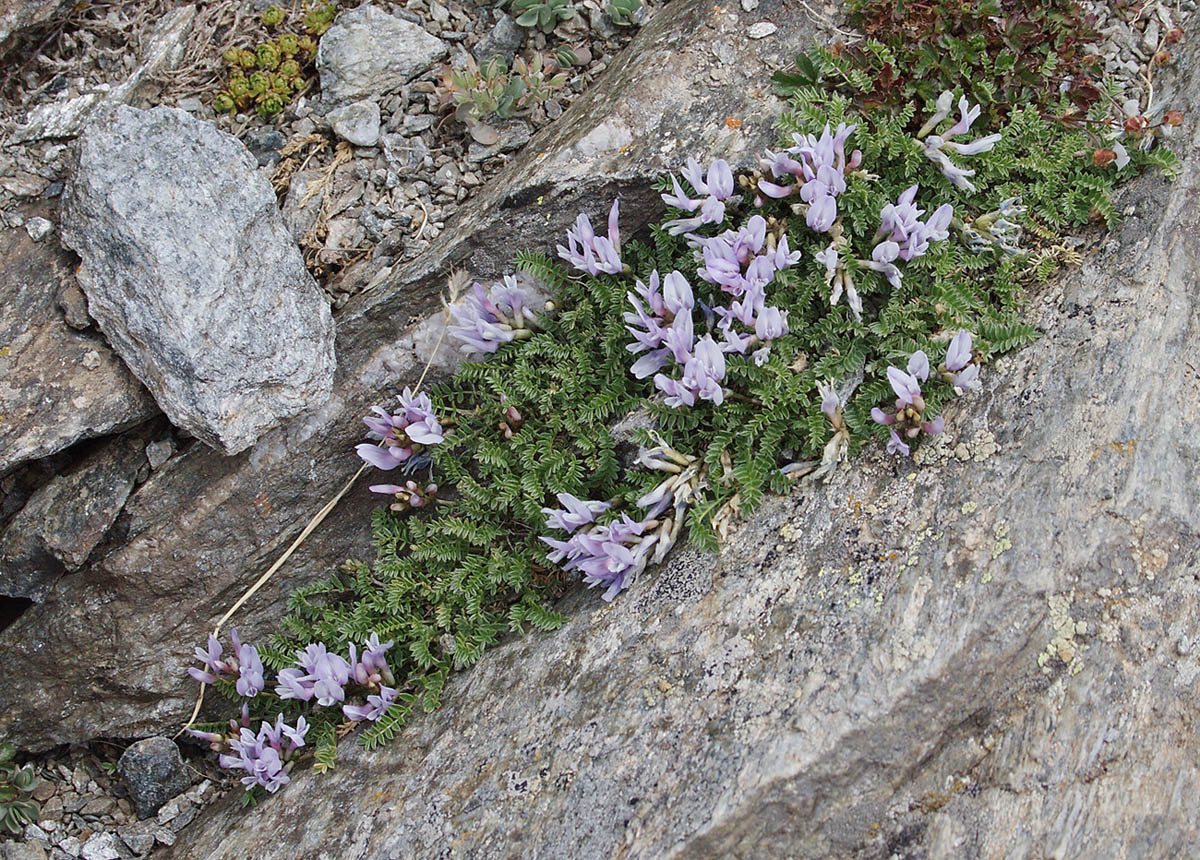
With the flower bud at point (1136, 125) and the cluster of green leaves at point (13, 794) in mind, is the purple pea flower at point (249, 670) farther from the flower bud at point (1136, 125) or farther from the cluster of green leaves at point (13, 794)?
the flower bud at point (1136, 125)

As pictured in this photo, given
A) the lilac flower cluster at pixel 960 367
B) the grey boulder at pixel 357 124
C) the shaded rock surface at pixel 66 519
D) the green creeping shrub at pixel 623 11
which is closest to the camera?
the lilac flower cluster at pixel 960 367

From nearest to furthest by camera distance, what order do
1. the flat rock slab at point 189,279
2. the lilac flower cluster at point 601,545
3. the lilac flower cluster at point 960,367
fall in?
the lilac flower cluster at point 960,367 < the lilac flower cluster at point 601,545 < the flat rock slab at point 189,279

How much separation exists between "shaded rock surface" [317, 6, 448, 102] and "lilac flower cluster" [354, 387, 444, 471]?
6.61ft

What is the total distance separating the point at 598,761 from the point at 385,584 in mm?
1593

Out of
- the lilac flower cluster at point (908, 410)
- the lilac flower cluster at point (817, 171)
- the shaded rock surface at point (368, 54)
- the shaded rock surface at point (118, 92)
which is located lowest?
the lilac flower cluster at point (908, 410)

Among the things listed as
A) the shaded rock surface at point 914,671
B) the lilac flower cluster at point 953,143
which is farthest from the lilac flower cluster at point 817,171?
the shaded rock surface at point 914,671

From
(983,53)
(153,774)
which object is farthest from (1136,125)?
(153,774)

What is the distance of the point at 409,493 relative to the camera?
196 inches

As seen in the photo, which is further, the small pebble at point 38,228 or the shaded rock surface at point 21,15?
the shaded rock surface at point 21,15

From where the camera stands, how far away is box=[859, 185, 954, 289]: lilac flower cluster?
447cm

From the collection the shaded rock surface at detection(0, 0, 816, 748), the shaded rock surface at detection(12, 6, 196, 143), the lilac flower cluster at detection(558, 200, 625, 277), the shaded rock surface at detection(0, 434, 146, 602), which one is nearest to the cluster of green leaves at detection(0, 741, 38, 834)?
the shaded rock surface at detection(0, 0, 816, 748)

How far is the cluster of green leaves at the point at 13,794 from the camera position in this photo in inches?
200

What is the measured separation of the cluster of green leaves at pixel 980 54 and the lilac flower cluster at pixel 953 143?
0.59ft

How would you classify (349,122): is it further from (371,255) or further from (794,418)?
(794,418)
